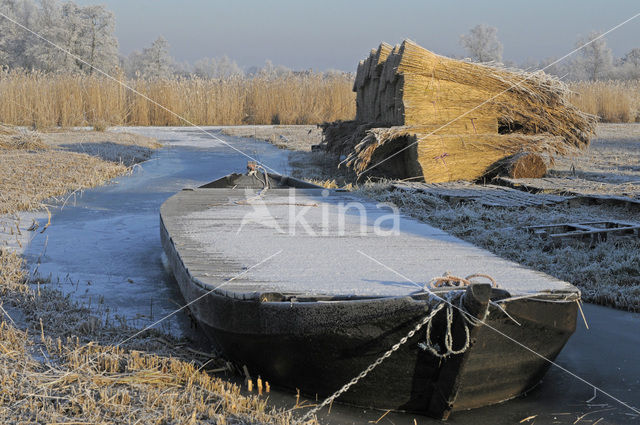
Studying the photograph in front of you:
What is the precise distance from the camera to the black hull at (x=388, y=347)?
2975mm

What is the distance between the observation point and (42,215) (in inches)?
310

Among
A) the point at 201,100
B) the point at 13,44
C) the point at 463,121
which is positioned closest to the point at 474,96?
the point at 463,121

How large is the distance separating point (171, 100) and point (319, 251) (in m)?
17.3

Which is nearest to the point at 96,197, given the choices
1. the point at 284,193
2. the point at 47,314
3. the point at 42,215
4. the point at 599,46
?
the point at 42,215

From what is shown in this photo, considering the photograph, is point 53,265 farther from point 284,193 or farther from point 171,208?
point 284,193

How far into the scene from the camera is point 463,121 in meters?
9.35

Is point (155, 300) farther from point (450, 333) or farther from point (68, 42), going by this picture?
point (68, 42)

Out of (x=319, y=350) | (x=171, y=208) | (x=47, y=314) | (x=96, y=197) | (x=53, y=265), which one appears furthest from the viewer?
(x=96, y=197)

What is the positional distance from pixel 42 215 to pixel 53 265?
2414mm

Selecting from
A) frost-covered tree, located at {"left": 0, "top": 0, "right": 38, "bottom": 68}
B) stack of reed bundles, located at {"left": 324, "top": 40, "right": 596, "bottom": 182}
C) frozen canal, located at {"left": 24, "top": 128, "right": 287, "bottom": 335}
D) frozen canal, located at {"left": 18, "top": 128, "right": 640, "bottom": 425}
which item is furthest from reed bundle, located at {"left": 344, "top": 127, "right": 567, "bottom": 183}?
frost-covered tree, located at {"left": 0, "top": 0, "right": 38, "bottom": 68}

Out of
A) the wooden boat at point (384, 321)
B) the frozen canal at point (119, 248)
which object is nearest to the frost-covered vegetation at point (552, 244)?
the wooden boat at point (384, 321)

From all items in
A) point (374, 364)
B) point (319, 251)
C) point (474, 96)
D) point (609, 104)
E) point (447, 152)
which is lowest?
point (374, 364)

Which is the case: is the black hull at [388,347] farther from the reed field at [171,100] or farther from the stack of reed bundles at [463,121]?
the reed field at [171,100]

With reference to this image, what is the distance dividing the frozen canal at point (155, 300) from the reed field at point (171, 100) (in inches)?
344
